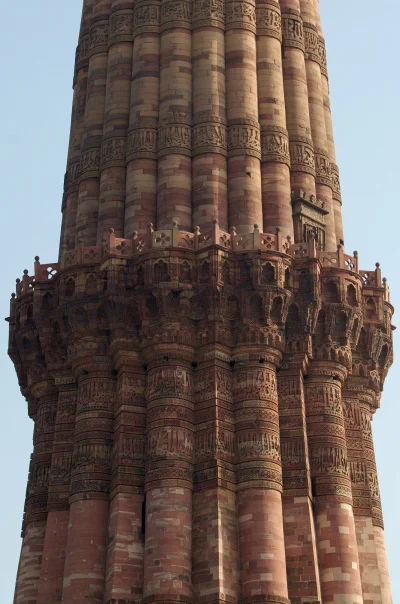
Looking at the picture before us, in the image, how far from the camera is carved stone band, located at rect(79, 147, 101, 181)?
31.8m

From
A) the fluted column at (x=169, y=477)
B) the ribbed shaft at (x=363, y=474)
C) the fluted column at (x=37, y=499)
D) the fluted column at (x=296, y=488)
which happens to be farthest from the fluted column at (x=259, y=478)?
the fluted column at (x=37, y=499)

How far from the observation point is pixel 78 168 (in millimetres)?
32438

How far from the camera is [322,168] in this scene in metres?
32.5

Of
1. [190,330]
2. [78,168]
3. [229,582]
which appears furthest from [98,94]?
[229,582]

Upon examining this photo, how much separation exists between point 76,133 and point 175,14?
12.2 ft

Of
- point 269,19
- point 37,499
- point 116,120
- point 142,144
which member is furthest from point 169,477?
point 269,19

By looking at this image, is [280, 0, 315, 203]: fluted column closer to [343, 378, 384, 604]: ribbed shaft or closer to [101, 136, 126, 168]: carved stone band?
[101, 136, 126, 168]: carved stone band

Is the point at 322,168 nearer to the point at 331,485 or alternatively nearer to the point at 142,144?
the point at 142,144

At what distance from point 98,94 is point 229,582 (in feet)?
42.4

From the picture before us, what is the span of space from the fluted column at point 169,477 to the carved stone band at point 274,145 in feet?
18.1

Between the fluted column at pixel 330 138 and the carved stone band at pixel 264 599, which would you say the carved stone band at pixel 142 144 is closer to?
the fluted column at pixel 330 138

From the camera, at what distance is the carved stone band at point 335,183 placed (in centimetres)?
3278

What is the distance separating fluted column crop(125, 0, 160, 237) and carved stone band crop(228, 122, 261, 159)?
172 cm

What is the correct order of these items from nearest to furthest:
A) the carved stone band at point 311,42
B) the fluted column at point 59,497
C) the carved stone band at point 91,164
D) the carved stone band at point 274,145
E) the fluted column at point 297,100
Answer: the fluted column at point 59,497, the carved stone band at point 274,145, the fluted column at point 297,100, the carved stone band at point 91,164, the carved stone band at point 311,42
